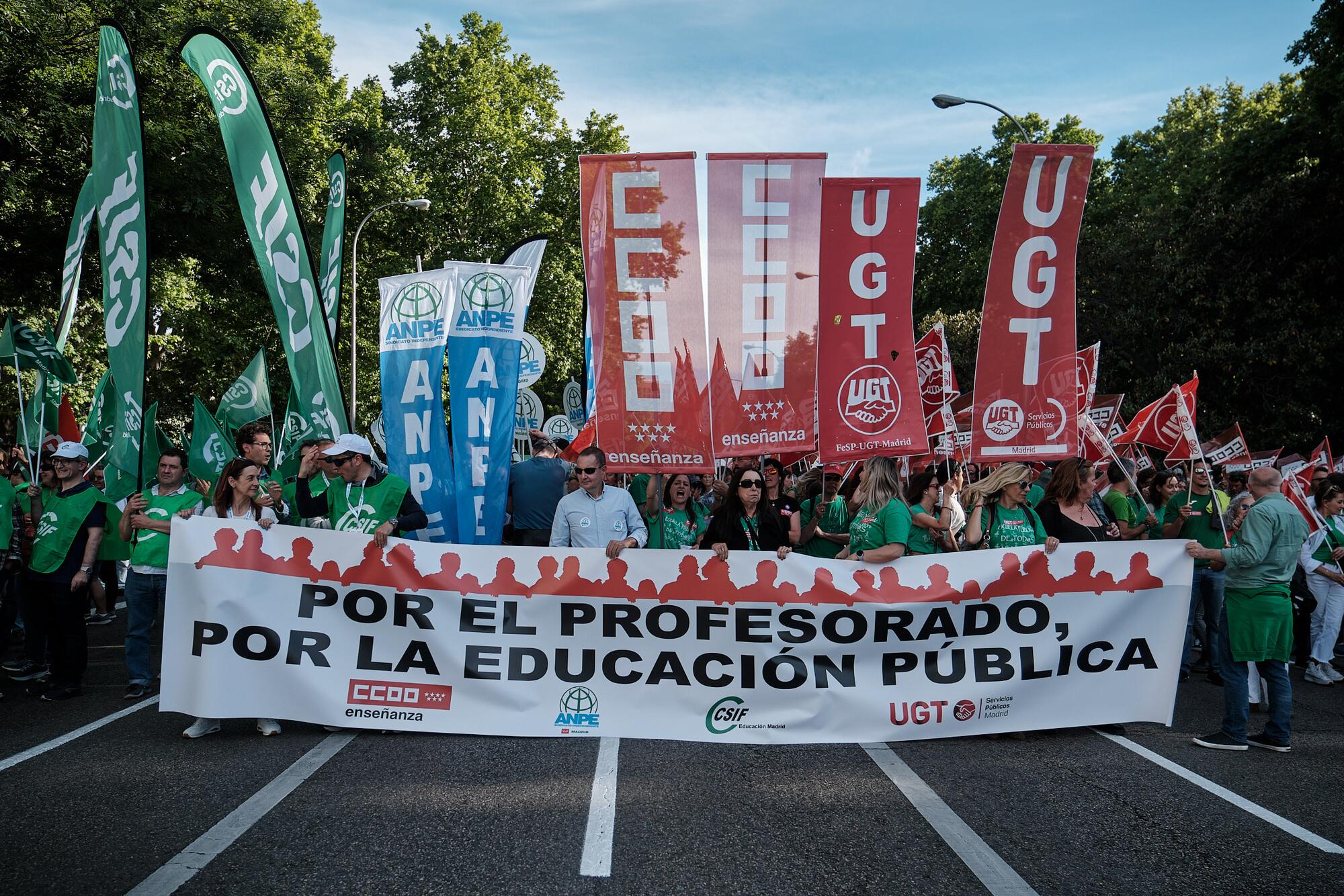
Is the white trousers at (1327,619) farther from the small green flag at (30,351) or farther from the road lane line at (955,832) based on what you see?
the small green flag at (30,351)

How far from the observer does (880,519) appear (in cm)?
641

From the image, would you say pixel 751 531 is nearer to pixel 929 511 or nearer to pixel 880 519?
pixel 880 519

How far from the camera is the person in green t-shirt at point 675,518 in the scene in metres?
7.56

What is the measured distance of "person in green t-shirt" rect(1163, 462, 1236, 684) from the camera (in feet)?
26.4

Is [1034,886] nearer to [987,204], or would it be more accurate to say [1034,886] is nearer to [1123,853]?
[1123,853]

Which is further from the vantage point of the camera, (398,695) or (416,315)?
(416,315)

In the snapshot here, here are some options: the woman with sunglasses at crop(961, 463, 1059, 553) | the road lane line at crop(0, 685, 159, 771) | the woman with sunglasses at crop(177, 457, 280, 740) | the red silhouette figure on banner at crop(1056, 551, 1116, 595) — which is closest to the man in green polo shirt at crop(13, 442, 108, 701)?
the road lane line at crop(0, 685, 159, 771)

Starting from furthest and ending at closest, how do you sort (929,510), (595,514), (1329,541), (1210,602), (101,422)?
(101,422), (1329,541), (1210,602), (929,510), (595,514)

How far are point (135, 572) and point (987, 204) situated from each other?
127 feet

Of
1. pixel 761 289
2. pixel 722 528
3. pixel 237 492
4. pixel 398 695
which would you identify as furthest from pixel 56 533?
pixel 761 289

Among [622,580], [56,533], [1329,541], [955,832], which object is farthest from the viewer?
[1329,541]

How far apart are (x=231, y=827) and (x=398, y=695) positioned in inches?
65.1

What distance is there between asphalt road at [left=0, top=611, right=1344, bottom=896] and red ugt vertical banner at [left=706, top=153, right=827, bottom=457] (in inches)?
88.4

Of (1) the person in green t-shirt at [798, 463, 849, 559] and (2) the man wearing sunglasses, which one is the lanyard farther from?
(2) the man wearing sunglasses
